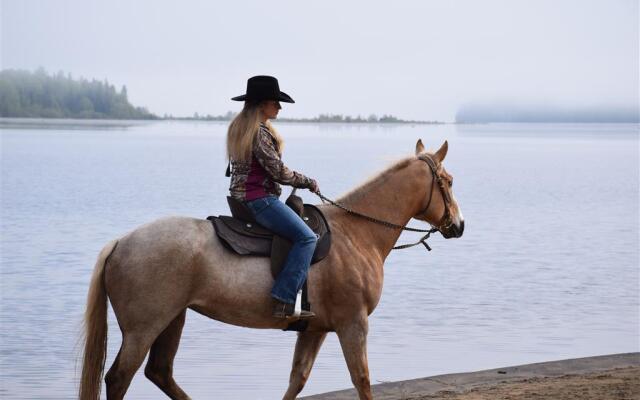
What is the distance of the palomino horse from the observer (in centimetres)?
705

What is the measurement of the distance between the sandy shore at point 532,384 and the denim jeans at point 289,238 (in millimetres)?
1882

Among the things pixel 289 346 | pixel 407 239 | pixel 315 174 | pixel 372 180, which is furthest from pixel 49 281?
pixel 315 174

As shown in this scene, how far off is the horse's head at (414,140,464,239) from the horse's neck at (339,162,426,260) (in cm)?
8

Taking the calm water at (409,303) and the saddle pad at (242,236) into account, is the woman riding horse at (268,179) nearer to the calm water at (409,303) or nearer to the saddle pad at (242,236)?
the saddle pad at (242,236)

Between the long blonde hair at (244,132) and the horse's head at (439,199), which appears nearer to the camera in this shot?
the long blonde hair at (244,132)

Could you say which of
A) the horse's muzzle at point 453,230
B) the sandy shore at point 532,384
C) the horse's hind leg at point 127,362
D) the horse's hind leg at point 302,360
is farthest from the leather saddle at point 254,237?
the sandy shore at point 532,384

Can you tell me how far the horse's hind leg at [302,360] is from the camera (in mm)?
7773

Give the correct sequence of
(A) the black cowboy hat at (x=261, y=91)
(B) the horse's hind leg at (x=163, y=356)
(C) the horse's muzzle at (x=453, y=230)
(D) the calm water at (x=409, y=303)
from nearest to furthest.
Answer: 1. (A) the black cowboy hat at (x=261, y=91)
2. (B) the horse's hind leg at (x=163, y=356)
3. (C) the horse's muzzle at (x=453, y=230)
4. (D) the calm water at (x=409, y=303)

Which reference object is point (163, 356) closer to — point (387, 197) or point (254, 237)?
point (254, 237)

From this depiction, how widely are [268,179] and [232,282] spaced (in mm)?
789

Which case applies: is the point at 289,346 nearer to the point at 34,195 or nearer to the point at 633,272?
the point at 633,272

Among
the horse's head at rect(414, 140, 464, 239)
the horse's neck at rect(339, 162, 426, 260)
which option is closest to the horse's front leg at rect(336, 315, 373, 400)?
the horse's neck at rect(339, 162, 426, 260)

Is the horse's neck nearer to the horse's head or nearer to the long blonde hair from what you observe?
the horse's head

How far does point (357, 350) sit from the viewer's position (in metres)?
7.46
